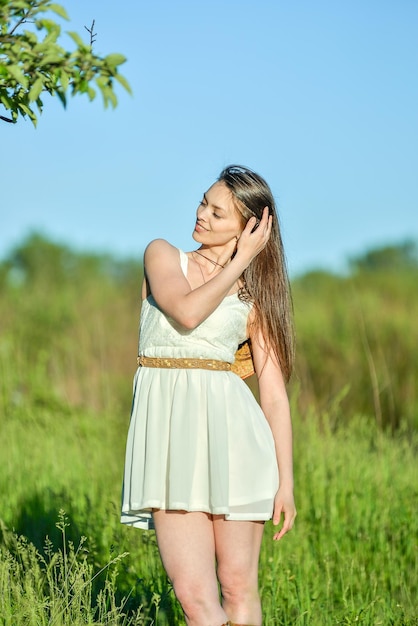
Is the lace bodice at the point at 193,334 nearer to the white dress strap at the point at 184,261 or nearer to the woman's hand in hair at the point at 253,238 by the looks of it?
the white dress strap at the point at 184,261

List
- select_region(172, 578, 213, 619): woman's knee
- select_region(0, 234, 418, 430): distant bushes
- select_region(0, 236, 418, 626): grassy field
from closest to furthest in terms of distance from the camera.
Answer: select_region(172, 578, 213, 619): woman's knee
select_region(0, 236, 418, 626): grassy field
select_region(0, 234, 418, 430): distant bushes

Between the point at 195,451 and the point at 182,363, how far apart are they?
0.99 feet

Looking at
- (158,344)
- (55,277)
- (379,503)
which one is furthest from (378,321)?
(158,344)

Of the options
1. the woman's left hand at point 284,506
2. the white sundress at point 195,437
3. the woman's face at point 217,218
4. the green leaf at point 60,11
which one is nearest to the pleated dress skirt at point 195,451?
Answer: the white sundress at point 195,437

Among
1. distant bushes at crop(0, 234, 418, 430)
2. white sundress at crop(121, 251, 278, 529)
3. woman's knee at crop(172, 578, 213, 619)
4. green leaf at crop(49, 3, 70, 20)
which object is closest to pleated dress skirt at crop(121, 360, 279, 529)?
white sundress at crop(121, 251, 278, 529)

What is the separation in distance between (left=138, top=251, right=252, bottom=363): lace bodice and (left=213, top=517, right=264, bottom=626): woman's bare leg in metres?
0.57

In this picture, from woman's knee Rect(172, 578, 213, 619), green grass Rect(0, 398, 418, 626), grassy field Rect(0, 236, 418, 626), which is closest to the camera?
woman's knee Rect(172, 578, 213, 619)

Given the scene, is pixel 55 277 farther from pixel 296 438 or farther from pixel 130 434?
pixel 130 434

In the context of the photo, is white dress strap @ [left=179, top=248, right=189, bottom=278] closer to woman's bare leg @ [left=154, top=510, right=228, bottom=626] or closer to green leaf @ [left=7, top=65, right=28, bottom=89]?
woman's bare leg @ [left=154, top=510, right=228, bottom=626]

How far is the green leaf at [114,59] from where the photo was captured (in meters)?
2.54

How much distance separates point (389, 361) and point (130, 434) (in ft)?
30.1

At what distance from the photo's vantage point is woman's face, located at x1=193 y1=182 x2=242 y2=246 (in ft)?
11.2

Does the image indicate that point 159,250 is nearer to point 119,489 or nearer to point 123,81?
point 123,81

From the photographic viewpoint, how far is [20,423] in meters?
7.82
